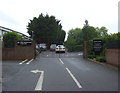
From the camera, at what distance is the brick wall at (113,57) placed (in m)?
19.6

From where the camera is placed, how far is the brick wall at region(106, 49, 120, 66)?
64.3 ft

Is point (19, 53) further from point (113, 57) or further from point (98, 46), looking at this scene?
point (113, 57)

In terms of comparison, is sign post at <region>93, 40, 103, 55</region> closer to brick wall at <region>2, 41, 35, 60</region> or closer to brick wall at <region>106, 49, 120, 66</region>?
brick wall at <region>106, 49, 120, 66</region>

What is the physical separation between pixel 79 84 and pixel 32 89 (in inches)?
88.3

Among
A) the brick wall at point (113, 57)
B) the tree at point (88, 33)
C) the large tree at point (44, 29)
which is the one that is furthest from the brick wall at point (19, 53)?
the large tree at point (44, 29)

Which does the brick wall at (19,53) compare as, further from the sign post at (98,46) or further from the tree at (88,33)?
the tree at (88,33)

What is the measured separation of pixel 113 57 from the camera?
20.9m

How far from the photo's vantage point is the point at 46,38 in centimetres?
6750

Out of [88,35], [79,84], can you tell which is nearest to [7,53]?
[79,84]

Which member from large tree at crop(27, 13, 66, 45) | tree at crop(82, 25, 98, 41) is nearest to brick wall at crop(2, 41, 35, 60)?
tree at crop(82, 25, 98, 41)

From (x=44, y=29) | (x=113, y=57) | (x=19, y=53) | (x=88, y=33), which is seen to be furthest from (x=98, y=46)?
(x=44, y=29)

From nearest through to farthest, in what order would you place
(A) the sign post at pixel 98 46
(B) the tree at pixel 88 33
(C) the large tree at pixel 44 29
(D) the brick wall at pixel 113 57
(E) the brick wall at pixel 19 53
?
(D) the brick wall at pixel 113 57
(A) the sign post at pixel 98 46
(E) the brick wall at pixel 19 53
(B) the tree at pixel 88 33
(C) the large tree at pixel 44 29

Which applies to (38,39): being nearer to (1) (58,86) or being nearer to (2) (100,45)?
(2) (100,45)

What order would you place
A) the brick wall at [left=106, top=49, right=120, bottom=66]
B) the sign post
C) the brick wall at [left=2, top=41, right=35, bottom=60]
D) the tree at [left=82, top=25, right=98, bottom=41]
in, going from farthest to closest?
1. the tree at [left=82, top=25, right=98, bottom=41]
2. the brick wall at [left=2, top=41, right=35, bottom=60]
3. the sign post
4. the brick wall at [left=106, top=49, right=120, bottom=66]
